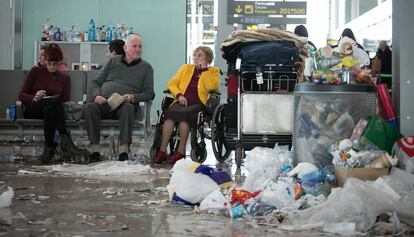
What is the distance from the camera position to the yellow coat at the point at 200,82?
20.7ft

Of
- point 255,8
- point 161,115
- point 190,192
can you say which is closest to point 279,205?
point 190,192

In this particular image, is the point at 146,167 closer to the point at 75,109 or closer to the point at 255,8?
the point at 75,109

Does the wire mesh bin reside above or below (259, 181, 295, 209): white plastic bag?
above

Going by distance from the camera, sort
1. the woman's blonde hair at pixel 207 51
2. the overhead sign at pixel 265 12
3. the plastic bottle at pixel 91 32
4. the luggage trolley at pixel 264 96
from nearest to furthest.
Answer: the luggage trolley at pixel 264 96 < the woman's blonde hair at pixel 207 51 < the plastic bottle at pixel 91 32 < the overhead sign at pixel 265 12

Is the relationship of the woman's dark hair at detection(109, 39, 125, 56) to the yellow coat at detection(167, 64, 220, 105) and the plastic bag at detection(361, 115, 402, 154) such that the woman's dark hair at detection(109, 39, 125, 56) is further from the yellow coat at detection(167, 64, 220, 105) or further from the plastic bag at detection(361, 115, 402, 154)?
the plastic bag at detection(361, 115, 402, 154)

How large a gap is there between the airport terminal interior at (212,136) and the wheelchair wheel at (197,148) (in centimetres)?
1

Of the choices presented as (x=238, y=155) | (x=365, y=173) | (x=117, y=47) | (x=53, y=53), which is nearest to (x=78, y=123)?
(x=53, y=53)

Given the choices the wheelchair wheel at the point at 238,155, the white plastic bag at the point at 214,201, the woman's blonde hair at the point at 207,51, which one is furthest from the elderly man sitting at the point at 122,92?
the white plastic bag at the point at 214,201

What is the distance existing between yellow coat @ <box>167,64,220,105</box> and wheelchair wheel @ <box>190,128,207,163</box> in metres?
0.39

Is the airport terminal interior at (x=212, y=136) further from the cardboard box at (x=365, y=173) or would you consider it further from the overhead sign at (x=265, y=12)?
the overhead sign at (x=265, y=12)

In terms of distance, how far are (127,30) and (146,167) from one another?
6300 mm

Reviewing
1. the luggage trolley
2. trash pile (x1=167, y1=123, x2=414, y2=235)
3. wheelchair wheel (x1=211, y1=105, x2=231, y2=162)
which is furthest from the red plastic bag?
wheelchair wheel (x1=211, y1=105, x2=231, y2=162)

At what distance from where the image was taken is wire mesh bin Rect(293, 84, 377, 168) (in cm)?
386

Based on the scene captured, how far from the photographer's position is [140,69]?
645 centimetres
